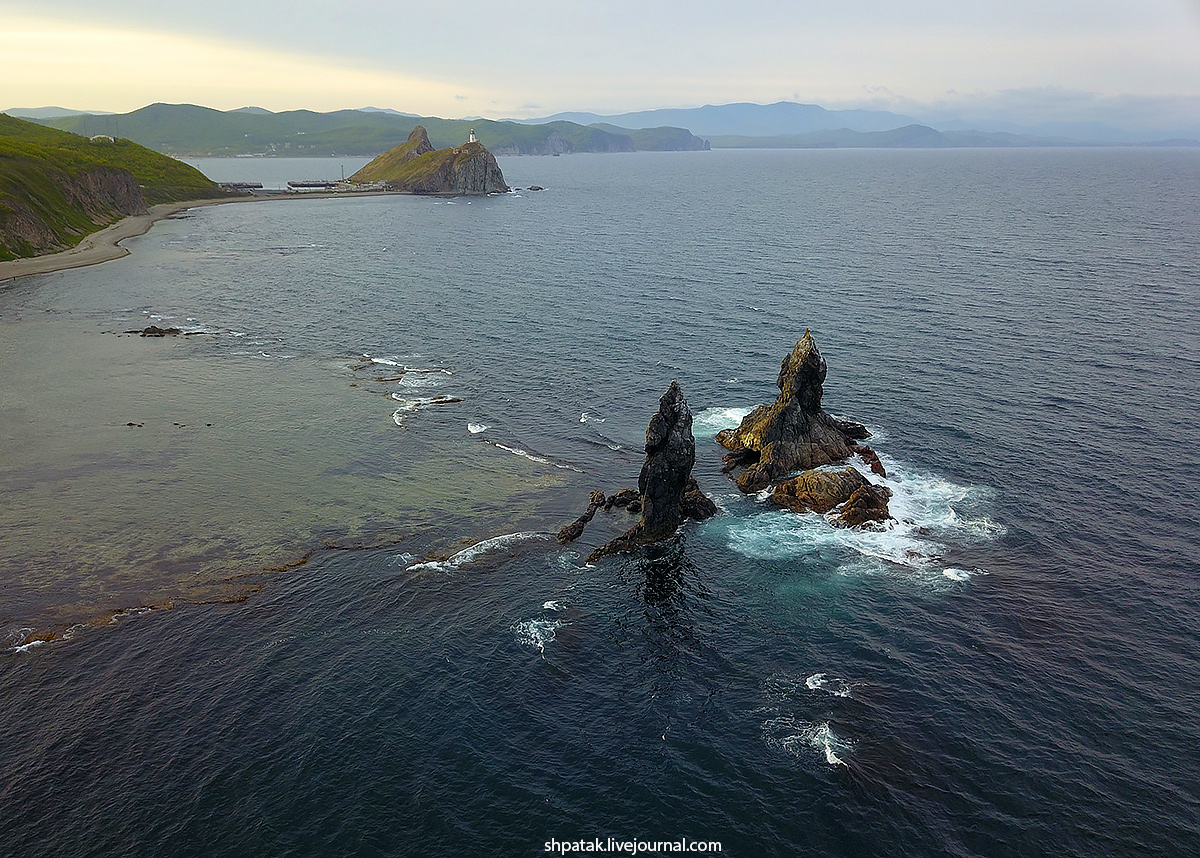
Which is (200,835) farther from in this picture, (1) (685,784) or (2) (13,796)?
(1) (685,784)

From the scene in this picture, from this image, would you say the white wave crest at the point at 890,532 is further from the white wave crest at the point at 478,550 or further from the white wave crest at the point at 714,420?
the white wave crest at the point at 478,550

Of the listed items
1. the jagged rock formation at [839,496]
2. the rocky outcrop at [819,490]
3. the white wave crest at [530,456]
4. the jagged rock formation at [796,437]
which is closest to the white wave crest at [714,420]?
the jagged rock formation at [796,437]

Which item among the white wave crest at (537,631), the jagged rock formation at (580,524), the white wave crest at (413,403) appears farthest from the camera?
the white wave crest at (413,403)

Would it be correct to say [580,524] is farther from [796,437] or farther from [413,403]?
[413,403]

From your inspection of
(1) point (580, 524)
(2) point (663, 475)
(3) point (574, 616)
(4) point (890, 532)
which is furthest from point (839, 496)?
(3) point (574, 616)

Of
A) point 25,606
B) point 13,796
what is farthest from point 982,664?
point 25,606

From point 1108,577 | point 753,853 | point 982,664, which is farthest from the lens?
point 1108,577
